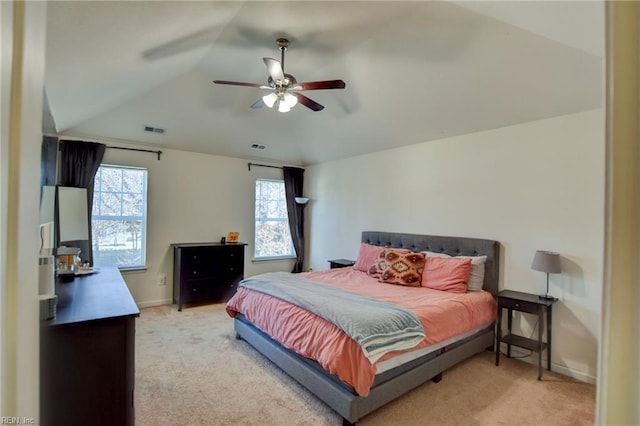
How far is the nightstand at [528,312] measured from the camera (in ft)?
9.30

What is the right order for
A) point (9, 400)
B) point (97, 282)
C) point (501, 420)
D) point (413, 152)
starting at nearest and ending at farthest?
point (9, 400) < point (501, 420) < point (97, 282) < point (413, 152)

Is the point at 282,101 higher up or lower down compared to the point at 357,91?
lower down

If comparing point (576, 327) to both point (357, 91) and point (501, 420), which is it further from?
point (357, 91)

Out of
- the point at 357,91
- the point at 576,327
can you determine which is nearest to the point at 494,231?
the point at 576,327

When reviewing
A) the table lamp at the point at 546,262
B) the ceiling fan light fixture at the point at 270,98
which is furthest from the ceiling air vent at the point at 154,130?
the table lamp at the point at 546,262

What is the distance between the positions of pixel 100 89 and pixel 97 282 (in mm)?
1708

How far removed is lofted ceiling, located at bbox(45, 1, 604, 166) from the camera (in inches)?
76.0

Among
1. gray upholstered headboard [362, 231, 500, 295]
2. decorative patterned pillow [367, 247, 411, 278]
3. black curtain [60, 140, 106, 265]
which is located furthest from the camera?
black curtain [60, 140, 106, 265]

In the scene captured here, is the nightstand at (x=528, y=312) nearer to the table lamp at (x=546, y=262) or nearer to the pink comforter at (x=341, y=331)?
the pink comforter at (x=341, y=331)

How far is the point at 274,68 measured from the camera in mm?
2527

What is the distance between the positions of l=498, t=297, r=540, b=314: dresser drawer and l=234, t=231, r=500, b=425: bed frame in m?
0.34

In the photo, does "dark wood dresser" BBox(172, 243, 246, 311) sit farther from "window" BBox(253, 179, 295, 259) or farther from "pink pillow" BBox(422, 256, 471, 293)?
"pink pillow" BBox(422, 256, 471, 293)

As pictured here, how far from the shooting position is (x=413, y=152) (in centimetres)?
433
